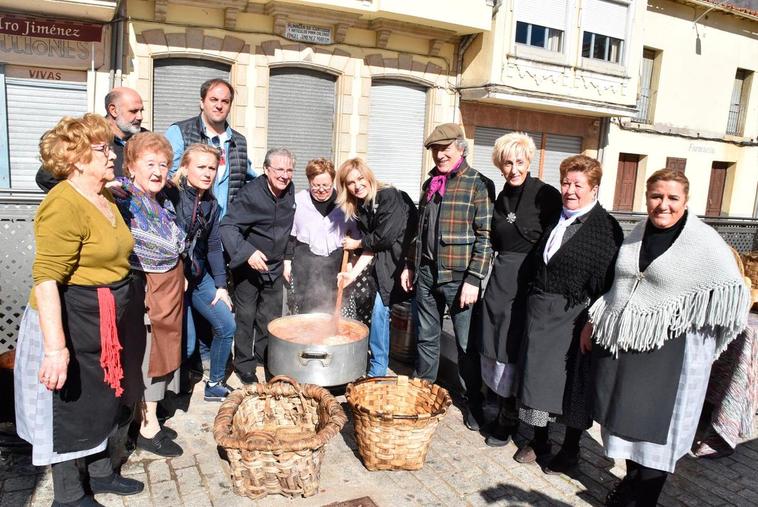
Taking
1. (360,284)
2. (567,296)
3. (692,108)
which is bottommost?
(360,284)

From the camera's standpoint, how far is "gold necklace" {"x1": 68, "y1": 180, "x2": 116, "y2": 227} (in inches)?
108

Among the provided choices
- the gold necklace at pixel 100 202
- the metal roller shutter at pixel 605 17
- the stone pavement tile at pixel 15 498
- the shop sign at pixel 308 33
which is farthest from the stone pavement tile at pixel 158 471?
the metal roller shutter at pixel 605 17

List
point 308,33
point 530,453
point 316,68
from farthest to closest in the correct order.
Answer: point 316,68
point 308,33
point 530,453

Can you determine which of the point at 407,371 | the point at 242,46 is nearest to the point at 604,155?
the point at 242,46

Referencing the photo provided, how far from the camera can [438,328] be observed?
15.3ft

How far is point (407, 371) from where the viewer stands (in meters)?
5.65

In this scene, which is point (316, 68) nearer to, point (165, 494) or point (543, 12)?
point (543, 12)

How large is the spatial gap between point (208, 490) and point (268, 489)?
406 millimetres

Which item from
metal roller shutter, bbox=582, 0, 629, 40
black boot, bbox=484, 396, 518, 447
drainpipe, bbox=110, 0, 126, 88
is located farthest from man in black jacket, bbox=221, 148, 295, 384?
metal roller shutter, bbox=582, 0, 629, 40

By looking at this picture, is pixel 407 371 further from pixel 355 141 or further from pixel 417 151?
pixel 417 151

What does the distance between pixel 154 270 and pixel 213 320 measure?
1083 mm

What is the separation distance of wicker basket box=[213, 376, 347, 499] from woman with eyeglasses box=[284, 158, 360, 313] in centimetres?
133

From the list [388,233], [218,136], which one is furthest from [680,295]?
[218,136]

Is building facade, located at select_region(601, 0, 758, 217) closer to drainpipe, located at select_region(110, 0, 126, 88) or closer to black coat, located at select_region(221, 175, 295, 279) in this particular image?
drainpipe, located at select_region(110, 0, 126, 88)
